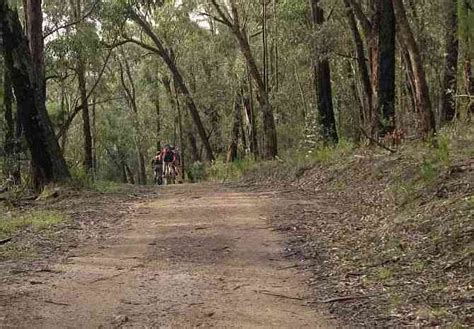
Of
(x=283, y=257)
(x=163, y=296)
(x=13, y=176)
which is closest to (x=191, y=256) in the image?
(x=283, y=257)

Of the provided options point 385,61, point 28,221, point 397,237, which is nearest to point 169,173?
point 385,61

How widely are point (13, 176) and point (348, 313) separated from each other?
48.3 ft

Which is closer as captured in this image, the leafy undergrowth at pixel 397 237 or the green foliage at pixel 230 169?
the leafy undergrowth at pixel 397 237

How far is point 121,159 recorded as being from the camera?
192ft

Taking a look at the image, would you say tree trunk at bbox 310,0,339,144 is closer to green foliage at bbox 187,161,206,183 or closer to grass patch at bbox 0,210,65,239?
grass patch at bbox 0,210,65,239

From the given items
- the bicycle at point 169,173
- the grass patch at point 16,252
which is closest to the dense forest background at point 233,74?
the bicycle at point 169,173

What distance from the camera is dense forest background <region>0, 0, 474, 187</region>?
14250mm

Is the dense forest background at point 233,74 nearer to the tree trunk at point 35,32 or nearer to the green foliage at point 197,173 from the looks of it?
the tree trunk at point 35,32

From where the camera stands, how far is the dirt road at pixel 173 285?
545 cm

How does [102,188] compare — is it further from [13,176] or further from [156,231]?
[156,231]

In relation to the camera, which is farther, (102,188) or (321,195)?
(102,188)

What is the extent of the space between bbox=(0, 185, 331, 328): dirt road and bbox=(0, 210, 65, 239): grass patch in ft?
4.47

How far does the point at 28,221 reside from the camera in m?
10.6

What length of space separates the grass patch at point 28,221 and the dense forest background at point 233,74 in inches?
132
